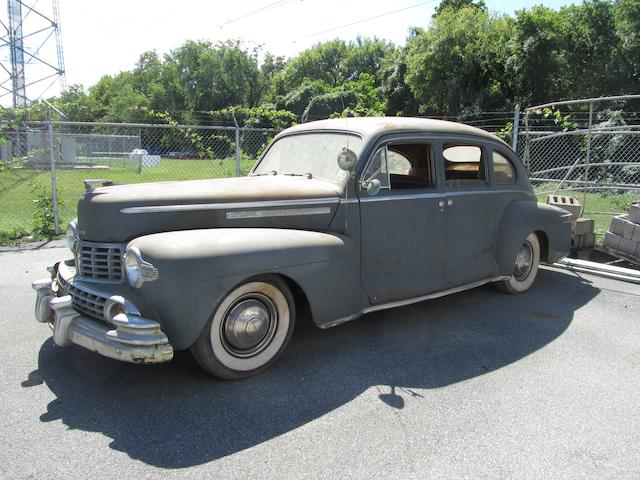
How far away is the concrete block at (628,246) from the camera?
6.54m

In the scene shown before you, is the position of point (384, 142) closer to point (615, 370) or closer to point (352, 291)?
point (352, 291)

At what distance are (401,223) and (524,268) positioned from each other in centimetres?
222

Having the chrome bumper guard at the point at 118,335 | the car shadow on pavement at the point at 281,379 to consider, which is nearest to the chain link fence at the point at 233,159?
the car shadow on pavement at the point at 281,379

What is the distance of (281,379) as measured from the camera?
3.42m

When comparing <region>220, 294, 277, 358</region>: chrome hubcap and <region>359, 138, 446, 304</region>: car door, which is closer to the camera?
<region>220, 294, 277, 358</region>: chrome hubcap

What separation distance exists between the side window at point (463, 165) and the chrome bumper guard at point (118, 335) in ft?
9.65

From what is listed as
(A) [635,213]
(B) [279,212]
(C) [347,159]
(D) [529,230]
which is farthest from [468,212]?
(A) [635,213]

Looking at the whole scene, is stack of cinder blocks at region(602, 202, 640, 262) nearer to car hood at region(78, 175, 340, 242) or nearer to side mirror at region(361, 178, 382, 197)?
side mirror at region(361, 178, 382, 197)

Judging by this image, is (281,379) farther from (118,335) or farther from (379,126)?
(379,126)

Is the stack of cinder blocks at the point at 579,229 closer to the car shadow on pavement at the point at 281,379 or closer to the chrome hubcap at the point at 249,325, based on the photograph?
the car shadow on pavement at the point at 281,379

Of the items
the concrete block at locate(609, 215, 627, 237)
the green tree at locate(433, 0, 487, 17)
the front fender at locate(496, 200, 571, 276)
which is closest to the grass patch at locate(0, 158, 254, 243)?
the front fender at locate(496, 200, 571, 276)

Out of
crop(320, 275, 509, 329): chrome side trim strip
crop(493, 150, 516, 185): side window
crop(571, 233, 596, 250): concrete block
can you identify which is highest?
crop(493, 150, 516, 185): side window

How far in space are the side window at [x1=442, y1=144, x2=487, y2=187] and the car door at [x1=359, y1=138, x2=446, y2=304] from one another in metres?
0.22

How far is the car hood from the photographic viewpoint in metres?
3.33
